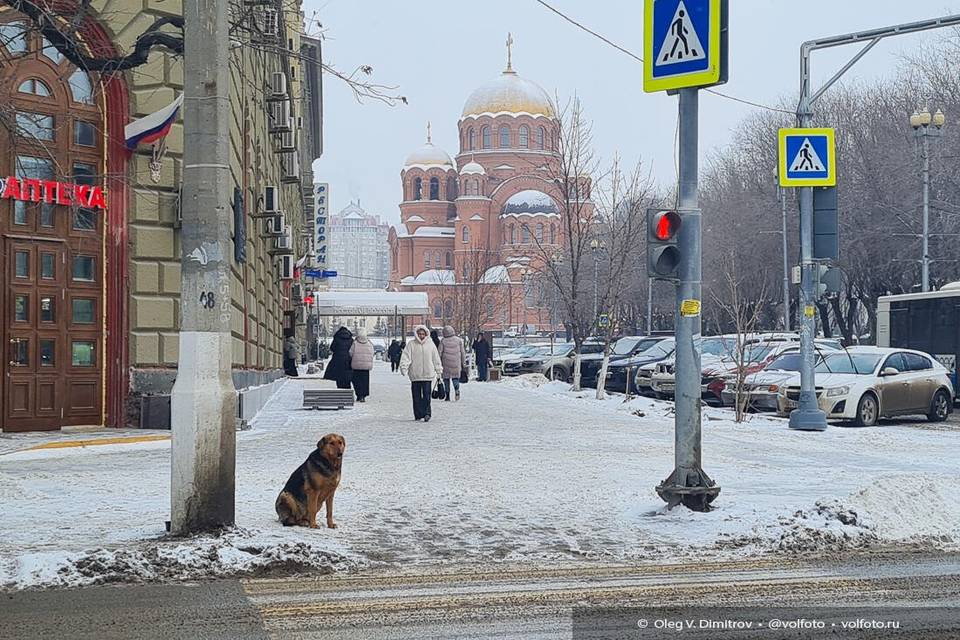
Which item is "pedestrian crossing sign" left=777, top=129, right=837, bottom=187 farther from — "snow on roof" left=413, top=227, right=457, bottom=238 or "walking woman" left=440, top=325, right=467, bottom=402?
"snow on roof" left=413, top=227, right=457, bottom=238

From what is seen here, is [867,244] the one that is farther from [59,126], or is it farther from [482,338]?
[59,126]

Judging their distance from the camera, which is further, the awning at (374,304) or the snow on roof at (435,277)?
the snow on roof at (435,277)

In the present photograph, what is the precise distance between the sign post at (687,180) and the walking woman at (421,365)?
9.62 metres

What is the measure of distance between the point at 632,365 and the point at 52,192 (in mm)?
19163

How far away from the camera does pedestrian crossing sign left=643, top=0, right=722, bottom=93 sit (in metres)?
9.28

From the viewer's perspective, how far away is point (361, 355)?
957 inches

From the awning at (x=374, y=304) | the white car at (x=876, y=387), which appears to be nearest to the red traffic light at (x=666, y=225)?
the white car at (x=876, y=387)

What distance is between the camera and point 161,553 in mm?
7066

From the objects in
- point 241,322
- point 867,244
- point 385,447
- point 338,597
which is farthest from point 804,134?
point 867,244

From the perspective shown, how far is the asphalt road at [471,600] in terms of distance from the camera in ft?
18.7

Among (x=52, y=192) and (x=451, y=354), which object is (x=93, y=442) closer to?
(x=52, y=192)

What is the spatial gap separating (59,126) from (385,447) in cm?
634

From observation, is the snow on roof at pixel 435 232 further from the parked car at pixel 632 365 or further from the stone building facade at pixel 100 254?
the stone building facade at pixel 100 254

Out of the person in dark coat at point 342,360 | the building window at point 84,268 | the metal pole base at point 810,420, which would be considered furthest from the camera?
the person in dark coat at point 342,360
